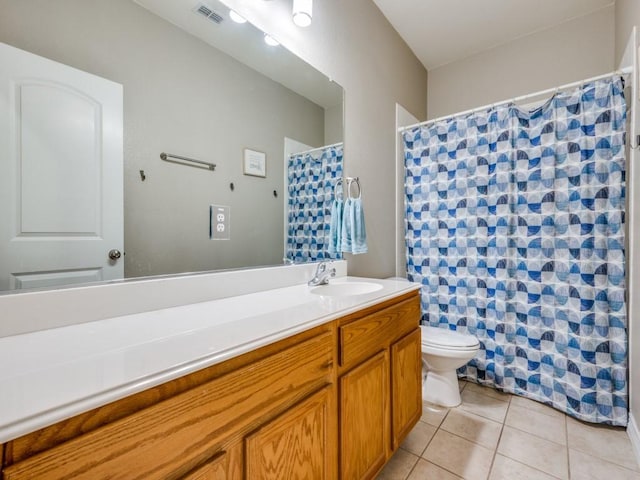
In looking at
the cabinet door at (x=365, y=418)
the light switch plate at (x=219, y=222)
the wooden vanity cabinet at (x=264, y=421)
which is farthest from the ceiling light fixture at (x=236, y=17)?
the cabinet door at (x=365, y=418)

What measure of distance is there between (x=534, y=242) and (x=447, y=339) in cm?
79

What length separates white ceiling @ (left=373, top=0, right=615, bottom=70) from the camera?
7.00 ft

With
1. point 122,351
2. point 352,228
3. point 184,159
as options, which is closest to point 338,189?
point 352,228

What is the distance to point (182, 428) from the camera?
0.59 meters

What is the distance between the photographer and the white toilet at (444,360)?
69.7 inches

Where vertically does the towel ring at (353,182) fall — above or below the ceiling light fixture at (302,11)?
below

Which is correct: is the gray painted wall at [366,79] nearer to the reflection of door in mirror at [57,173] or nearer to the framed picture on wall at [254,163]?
the framed picture on wall at [254,163]

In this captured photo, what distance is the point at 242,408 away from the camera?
70cm

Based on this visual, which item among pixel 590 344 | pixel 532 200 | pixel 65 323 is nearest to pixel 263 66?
pixel 65 323

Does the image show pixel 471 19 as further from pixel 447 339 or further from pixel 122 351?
pixel 122 351

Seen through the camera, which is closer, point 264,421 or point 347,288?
point 264,421

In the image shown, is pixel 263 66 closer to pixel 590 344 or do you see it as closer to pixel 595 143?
pixel 595 143

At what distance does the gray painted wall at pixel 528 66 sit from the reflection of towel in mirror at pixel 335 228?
182cm

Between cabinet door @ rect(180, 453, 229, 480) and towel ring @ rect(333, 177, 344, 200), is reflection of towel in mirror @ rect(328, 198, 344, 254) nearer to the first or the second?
towel ring @ rect(333, 177, 344, 200)
